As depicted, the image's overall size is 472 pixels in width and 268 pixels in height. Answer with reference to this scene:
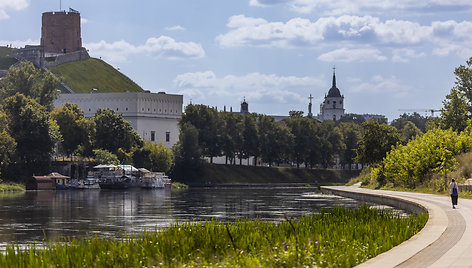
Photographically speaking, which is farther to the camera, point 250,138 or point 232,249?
point 250,138

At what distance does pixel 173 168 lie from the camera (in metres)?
168

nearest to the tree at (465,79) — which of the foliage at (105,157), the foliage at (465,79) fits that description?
the foliage at (465,79)

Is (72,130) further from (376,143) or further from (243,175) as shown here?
(376,143)

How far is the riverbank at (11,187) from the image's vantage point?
412 ft

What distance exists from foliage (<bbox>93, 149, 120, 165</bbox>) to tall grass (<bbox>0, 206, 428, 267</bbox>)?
121m

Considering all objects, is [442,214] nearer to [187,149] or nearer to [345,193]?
[345,193]

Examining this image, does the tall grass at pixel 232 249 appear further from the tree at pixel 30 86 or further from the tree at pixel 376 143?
the tree at pixel 30 86

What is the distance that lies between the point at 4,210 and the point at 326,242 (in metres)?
49.5

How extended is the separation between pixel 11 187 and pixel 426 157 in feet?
243

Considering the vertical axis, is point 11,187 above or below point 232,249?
above

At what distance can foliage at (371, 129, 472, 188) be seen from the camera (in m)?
77.1

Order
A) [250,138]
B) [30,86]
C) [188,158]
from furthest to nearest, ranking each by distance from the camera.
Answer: [250,138], [30,86], [188,158]

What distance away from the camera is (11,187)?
12762cm

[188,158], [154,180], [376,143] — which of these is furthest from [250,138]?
[376,143]
